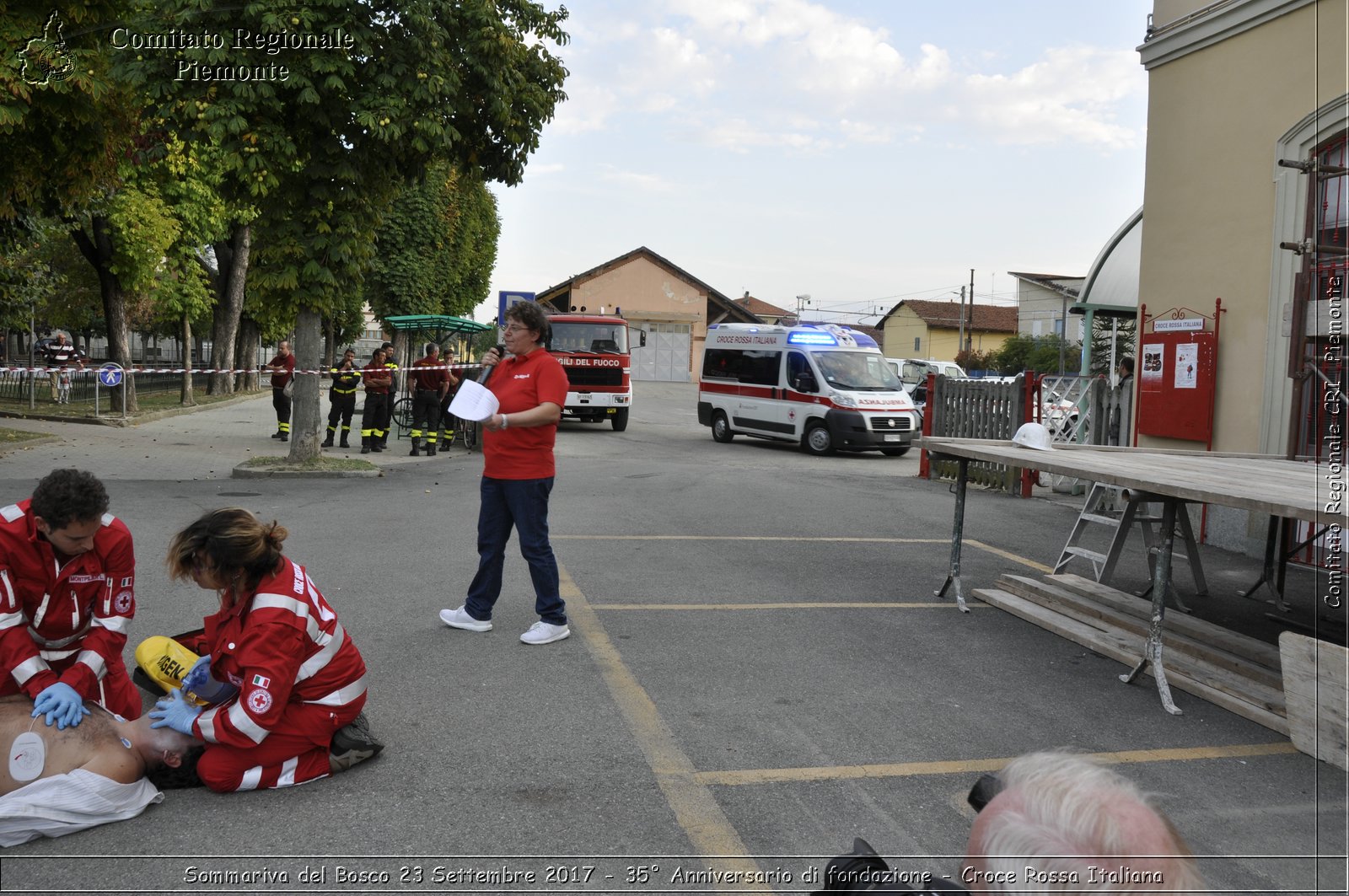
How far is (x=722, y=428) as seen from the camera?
Answer: 866 inches

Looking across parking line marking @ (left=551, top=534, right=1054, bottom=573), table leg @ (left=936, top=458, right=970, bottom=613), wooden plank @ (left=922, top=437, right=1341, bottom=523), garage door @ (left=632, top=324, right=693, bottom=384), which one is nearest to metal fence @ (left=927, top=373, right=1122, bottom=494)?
parking line marking @ (left=551, top=534, right=1054, bottom=573)

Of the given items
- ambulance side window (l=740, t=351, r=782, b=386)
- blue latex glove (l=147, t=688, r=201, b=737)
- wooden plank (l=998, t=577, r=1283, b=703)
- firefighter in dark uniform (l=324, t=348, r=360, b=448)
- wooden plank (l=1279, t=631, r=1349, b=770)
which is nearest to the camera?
blue latex glove (l=147, t=688, r=201, b=737)

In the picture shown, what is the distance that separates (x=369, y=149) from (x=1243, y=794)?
41.4 feet

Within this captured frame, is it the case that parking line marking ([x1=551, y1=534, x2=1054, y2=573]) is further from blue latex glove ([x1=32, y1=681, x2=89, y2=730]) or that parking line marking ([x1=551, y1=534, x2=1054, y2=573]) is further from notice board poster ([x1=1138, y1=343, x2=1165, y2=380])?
blue latex glove ([x1=32, y1=681, x2=89, y2=730])

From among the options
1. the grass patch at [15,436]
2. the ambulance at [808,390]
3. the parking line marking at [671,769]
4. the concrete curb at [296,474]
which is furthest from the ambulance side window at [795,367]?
the parking line marking at [671,769]

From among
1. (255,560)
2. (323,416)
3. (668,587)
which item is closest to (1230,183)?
(668,587)

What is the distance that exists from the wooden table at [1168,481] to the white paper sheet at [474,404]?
2867mm

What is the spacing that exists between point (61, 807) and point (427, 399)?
14.8m

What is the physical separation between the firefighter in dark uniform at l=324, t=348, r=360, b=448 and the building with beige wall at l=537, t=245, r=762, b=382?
127 feet

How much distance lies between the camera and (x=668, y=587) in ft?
23.9

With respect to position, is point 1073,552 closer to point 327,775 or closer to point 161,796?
point 327,775

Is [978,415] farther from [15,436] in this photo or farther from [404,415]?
[15,436]

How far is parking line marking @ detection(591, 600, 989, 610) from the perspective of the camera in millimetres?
6684

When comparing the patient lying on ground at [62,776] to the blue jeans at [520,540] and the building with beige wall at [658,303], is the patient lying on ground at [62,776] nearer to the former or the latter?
the blue jeans at [520,540]
